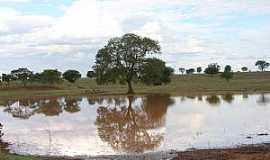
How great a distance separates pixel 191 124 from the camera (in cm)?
3219

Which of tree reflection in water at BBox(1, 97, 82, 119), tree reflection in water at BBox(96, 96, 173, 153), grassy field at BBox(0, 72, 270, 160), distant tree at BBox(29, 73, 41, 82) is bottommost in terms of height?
tree reflection in water at BBox(1, 97, 82, 119)

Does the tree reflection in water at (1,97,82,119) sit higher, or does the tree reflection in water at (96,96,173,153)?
the tree reflection in water at (96,96,173,153)

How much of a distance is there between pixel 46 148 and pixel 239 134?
958 centimetres

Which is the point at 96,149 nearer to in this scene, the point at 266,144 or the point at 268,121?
the point at 266,144

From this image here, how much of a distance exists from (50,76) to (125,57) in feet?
141

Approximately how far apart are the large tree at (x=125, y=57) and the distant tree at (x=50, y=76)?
39.7 metres

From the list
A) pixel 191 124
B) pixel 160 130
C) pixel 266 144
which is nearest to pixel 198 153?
pixel 266 144

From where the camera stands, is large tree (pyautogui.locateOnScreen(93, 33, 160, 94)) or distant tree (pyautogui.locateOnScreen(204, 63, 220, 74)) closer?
large tree (pyautogui.locateOnScreen(93, 33, 160, 94))

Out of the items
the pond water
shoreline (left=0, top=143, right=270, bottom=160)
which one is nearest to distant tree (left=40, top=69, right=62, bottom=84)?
the pond water

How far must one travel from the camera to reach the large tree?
8025 cm

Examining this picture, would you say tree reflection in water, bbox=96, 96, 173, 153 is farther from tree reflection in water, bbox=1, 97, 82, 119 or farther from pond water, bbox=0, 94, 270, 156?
tree reflection in water, bbox=1, 97, 82, 119

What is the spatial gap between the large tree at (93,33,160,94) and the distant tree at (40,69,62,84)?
39.7 metres

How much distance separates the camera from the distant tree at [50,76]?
119m

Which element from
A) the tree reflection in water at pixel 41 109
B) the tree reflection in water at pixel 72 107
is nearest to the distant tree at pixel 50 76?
the tree reflection in water at pixel 41 109
